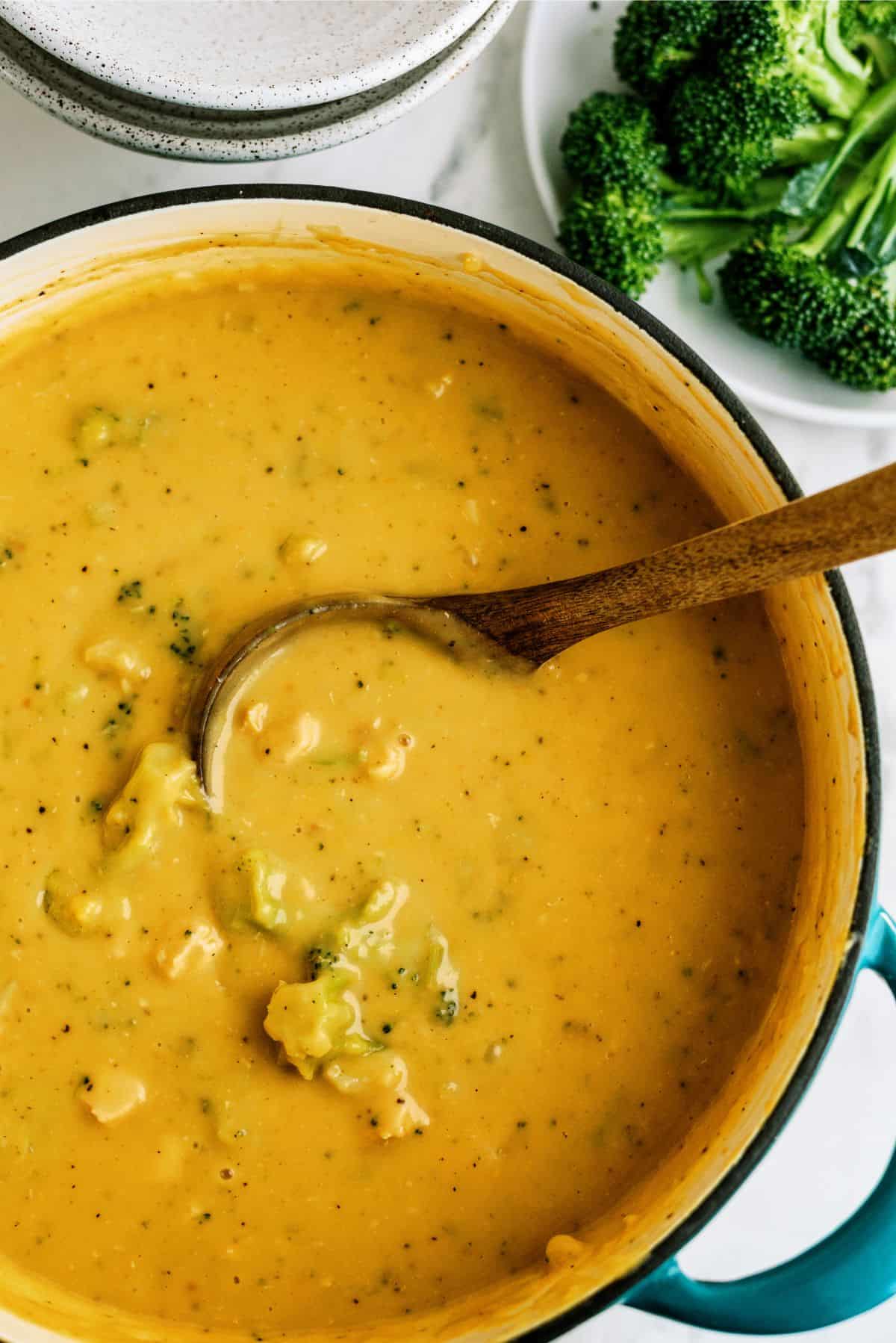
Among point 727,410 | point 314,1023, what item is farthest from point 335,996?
Answer: point 727,410

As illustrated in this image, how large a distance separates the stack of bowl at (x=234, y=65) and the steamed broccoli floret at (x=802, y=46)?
0.37m

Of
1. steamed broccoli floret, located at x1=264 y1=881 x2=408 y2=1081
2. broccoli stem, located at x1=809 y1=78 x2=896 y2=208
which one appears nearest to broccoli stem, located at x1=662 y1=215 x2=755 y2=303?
broccoli stem, located at x1=809 y1=78 x2=896 y2=208

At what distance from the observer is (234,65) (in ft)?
5.49

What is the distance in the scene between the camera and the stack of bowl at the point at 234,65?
1.60 metres

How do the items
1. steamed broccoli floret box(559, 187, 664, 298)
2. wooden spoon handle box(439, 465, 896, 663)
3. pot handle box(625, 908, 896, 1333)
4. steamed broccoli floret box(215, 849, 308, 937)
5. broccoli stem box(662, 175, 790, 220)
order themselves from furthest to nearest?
1. broccoli stem box(662, 175, 790, 220)
2. steamed broccoli floret box(559, 187, 664, 298)
3. steamed broccoli floret box(215, 849, 308, 937)
4. pot handle box(625, 908, 896, 1333)
5. wooden spoon handle box(439, 465, 896, 663)

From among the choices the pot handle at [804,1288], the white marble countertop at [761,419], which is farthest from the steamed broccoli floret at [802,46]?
the pot handle at [804,1288]

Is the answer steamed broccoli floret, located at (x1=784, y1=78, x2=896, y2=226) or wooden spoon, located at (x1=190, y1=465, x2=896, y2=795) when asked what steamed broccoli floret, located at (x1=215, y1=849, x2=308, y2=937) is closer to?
wooden spoon, located at (x1=190, y1=465, x2=896, y2=795)

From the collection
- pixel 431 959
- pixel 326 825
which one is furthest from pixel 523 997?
pixel 326 825

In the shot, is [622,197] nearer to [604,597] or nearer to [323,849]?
[604,597]

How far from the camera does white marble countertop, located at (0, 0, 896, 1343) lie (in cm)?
187

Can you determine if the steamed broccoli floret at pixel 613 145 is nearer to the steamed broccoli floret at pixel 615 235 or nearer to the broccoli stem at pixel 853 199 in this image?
the steamed broccoli floret at pixel 615 235

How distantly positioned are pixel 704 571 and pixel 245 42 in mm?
908

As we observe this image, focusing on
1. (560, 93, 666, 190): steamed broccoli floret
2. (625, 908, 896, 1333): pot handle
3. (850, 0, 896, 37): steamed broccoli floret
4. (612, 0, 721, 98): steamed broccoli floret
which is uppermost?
(612, 0, 721, 98): steamed broccoli floret

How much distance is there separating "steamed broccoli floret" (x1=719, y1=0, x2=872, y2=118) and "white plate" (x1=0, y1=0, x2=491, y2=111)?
428 mm
